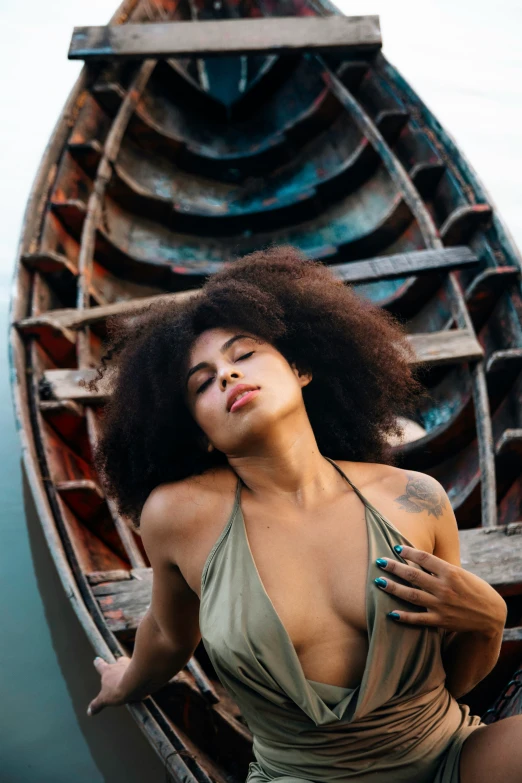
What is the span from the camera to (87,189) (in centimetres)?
484

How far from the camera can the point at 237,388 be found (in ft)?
4.31

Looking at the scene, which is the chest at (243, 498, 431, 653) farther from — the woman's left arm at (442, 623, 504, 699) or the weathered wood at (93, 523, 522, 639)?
the weathered wood at (93, 523, 522, 639)

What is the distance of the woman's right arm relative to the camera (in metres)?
1.40

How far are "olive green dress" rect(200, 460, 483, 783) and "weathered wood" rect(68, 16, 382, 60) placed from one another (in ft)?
15.7

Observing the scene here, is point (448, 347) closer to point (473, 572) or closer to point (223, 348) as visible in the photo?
point (473, 572)

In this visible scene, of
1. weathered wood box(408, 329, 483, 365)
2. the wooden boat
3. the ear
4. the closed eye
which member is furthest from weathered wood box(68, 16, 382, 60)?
the closed eye

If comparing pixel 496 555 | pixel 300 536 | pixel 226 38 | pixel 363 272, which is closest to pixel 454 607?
pixel 300 536

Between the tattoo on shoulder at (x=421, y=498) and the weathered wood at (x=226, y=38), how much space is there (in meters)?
4.60

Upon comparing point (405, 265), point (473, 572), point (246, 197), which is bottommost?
point (473, 572)

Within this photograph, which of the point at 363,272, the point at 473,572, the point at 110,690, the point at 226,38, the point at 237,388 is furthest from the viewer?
the point at 226,38

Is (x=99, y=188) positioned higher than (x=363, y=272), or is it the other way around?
(x=99, y=188)

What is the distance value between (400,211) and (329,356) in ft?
10.4

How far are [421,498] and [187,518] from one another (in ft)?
1.54

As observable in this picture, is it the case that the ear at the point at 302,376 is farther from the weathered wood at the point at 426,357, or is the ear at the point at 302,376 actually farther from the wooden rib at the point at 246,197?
the wooden rib at the point at 246,197
